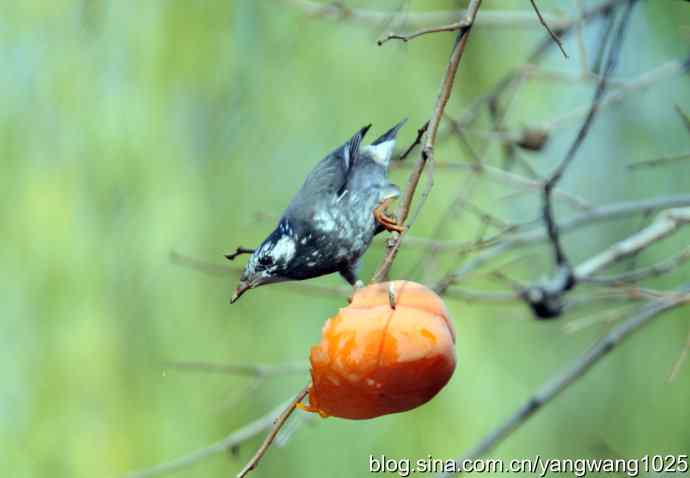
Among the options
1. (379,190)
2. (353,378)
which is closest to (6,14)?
(379,190)

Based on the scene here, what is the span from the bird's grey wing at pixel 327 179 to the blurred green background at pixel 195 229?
2.50 meters

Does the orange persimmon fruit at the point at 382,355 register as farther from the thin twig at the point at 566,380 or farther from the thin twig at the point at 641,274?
the thin twig at the point at 641,274

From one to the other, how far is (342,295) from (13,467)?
3.76m

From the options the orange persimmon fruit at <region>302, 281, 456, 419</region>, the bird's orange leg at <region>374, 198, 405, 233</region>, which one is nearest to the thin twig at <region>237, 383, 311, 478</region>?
the orange persimmon fruit at <region>302, 281, 456, 419</region>

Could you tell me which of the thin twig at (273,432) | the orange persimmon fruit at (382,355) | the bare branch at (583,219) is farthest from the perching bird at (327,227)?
the thin twig at (273,432)

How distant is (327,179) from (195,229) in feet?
10.9

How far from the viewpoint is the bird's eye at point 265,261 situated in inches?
112

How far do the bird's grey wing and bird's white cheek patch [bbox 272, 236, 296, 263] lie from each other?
0.24m

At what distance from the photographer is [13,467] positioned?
622 cm

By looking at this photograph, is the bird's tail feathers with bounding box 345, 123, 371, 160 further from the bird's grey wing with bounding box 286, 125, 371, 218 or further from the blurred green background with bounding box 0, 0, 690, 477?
the blurred green background with bounding box 0, 0, 690, 477

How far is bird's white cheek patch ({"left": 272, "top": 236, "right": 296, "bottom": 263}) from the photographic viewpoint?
291 cm

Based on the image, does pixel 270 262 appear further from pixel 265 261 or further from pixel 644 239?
pixel 644 239

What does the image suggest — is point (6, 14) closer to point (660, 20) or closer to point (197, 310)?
point (197, 310)

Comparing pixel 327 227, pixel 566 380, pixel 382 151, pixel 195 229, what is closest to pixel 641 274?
pixel 566 380
